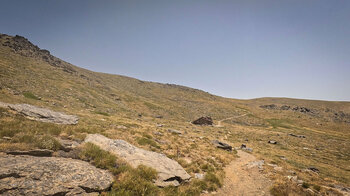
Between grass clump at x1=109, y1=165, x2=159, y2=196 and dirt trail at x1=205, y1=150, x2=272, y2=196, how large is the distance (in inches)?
178

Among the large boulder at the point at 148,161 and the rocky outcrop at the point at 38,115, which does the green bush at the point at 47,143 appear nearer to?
the large boulder at the point at 148,161

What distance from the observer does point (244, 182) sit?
1084 centimetres

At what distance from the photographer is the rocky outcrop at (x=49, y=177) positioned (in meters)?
4.65

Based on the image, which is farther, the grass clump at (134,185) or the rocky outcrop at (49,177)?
the grass clump at (134,185)

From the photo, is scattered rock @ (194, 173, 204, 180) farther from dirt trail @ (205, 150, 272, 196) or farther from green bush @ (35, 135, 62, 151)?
green bush @ (35, 135, 62, 151)

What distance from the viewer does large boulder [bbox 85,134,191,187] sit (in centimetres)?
809

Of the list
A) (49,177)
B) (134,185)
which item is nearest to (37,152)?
(49,177)

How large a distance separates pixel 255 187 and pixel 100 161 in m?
10.3

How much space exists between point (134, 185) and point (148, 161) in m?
2.65

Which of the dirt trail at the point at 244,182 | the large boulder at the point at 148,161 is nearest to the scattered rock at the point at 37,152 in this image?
the large boulder at the point at 148,161

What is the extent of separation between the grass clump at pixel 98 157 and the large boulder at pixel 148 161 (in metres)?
0.92

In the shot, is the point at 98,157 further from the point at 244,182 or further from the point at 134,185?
the point at 244,182

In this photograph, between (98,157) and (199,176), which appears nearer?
(98,157)

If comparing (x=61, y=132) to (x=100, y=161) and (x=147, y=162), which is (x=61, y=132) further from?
(x=147, y=162)
